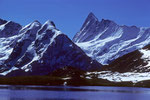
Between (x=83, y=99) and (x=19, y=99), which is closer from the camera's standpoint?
(x=19, y=99)

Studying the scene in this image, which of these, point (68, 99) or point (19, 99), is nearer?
point (19, 99)

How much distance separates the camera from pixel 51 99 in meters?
109

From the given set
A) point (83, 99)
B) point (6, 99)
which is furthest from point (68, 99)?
point (6, 99)

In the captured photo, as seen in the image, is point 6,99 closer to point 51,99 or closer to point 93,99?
point 51,99

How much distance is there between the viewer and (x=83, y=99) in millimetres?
113000

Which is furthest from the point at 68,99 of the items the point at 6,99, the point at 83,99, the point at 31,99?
the point at 6,99

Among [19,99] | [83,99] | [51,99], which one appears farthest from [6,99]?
[83,99]

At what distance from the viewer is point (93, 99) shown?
112500 millimetres

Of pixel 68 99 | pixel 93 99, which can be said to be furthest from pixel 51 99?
pixel 93 99

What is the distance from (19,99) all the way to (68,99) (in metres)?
18.6

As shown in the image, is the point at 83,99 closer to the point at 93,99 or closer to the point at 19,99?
the point at 93,99

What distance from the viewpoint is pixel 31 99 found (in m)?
105

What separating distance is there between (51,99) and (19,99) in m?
12.1

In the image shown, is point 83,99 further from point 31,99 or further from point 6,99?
point 6,99
